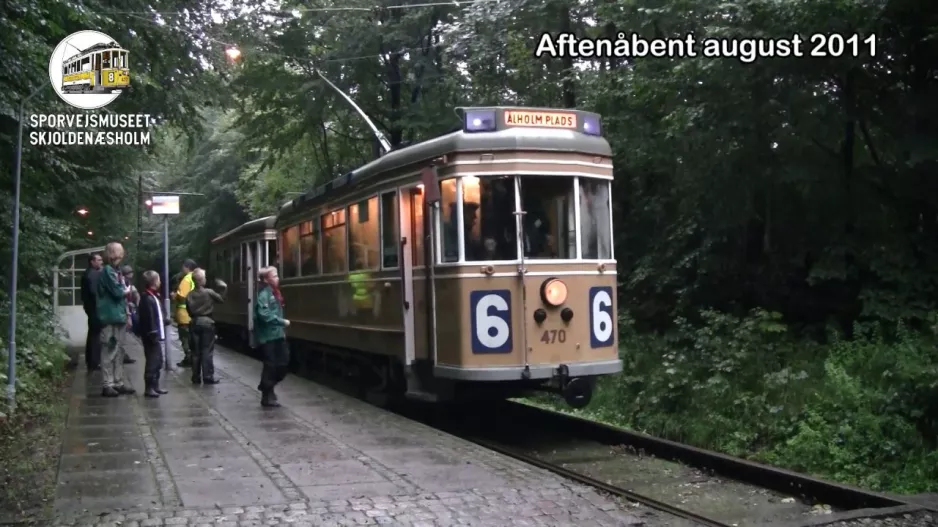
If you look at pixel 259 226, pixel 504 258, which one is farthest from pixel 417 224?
pixel 259 226

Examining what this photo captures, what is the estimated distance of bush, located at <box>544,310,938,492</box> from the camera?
841cm

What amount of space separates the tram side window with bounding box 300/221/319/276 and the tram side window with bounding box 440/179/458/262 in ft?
16.6

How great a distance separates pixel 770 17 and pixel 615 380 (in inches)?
198

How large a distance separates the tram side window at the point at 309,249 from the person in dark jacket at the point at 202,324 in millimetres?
1990

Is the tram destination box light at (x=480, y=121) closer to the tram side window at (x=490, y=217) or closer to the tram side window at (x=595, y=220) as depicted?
the tram side window at (x=490, y=217)

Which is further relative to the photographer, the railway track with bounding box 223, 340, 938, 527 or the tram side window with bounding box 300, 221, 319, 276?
the tram side window with bounding box 300, 221, 319, 276

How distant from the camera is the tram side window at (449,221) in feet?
31.5

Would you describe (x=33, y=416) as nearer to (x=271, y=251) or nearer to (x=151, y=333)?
(x=151, y=333)

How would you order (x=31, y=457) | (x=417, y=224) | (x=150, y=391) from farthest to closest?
1. (x=150, y=391)
2. (x=417, y=224)
3. (x=31, y=457)

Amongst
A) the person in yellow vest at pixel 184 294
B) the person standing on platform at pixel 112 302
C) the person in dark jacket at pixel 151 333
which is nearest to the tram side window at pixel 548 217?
the person standing on platform at pixel 112 302

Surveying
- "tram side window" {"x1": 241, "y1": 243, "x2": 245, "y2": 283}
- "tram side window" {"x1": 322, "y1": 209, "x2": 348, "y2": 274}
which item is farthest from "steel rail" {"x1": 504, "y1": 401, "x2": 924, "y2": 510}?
"tram side window" {"x1": 241, "y1": 243, "x2": 245, "y2": 283}

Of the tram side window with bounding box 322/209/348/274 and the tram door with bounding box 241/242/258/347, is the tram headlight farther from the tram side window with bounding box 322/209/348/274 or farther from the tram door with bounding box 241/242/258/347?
the tram door with bounding box 241/242/258/347

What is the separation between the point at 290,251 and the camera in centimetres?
1647

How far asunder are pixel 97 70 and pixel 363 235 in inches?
175
